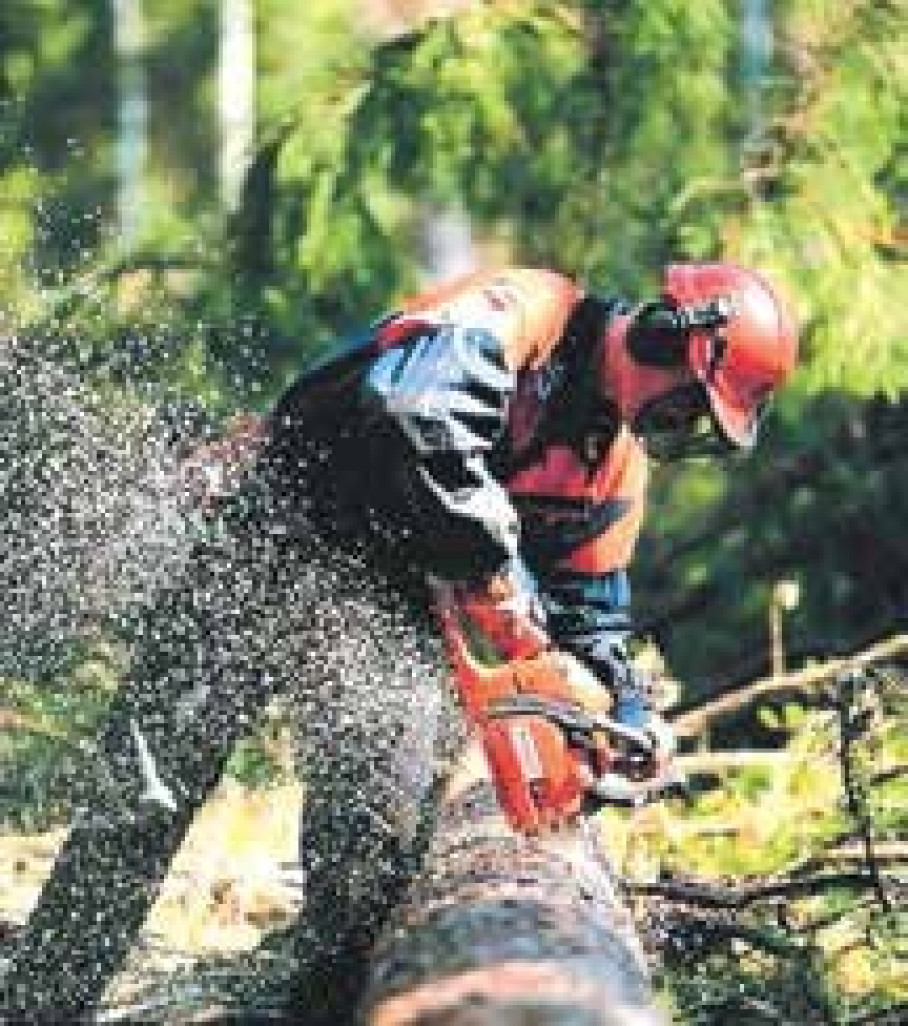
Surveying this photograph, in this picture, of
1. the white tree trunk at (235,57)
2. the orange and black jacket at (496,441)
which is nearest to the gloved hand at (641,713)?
the orange and black jacket at (496,441)

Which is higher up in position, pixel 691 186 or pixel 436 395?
pixel 436 395

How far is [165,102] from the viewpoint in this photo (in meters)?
26.7

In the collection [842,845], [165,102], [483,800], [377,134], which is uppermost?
[377,134]

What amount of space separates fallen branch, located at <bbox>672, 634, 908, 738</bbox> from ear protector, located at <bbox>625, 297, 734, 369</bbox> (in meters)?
1.92

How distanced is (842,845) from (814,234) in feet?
9.53

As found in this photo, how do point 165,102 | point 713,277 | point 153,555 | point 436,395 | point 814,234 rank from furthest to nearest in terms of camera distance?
point 165,102
point 814,234
point 153,555
point 713,277
point 436,395

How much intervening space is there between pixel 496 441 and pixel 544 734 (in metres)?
0.63

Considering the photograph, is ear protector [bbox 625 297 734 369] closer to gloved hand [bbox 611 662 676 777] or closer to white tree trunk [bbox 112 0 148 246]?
gloved hand [bbox 611 662 676 777]

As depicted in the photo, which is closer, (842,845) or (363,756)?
(363,756)

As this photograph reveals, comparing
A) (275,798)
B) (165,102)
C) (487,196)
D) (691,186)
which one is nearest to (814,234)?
(691,186)

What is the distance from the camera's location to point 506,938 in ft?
13.1

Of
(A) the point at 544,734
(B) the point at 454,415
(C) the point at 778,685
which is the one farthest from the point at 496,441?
(C) the point at 778,685

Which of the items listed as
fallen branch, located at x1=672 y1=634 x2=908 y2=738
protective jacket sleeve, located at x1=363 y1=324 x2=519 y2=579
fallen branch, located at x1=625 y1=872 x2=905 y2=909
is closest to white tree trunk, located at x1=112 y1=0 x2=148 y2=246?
fallen branch, located at x1=672 y1=634 x2=908 y2=738

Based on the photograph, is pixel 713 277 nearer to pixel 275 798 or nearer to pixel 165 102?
pixel 275 798
